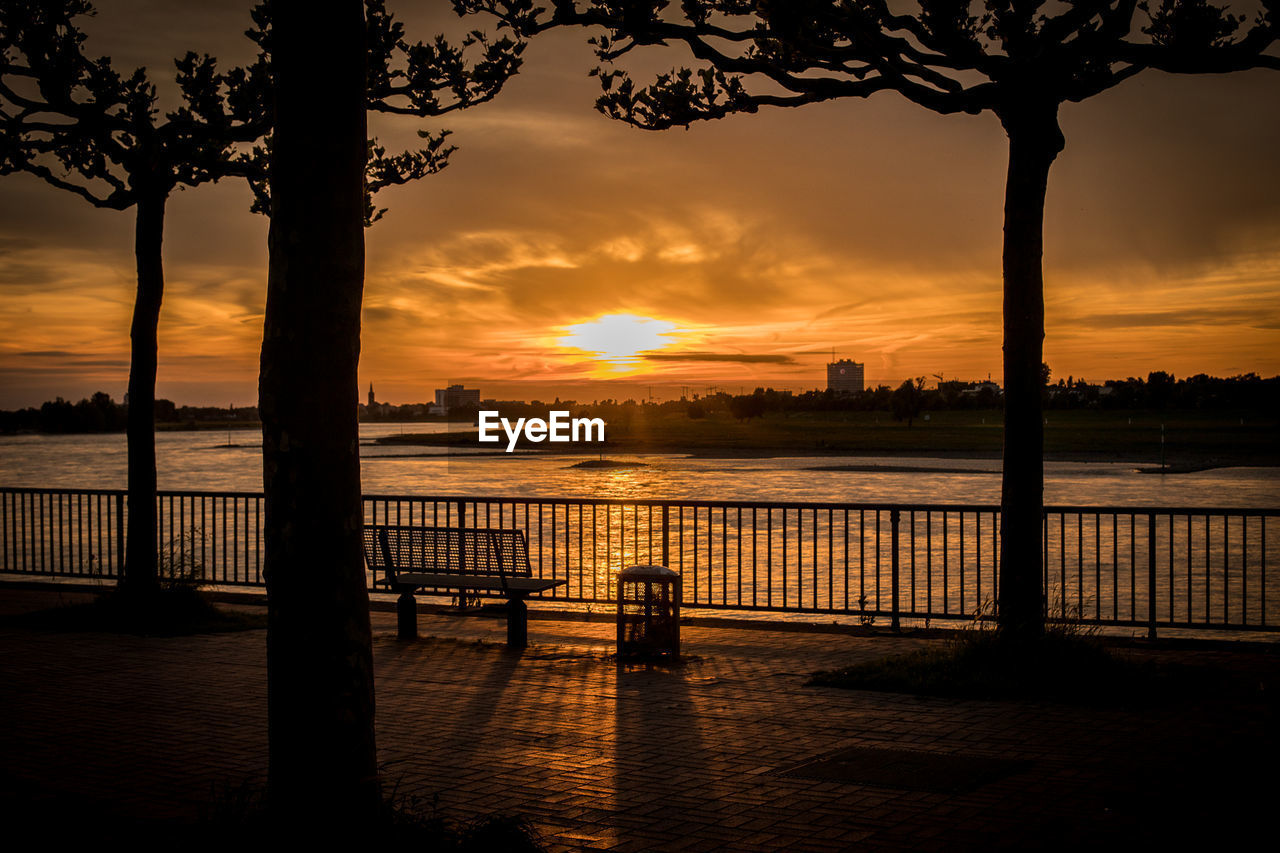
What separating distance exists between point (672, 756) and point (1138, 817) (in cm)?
260

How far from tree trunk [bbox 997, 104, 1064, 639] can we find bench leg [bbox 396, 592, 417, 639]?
5411 mm

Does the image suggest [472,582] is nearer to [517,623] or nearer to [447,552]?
[447,552]

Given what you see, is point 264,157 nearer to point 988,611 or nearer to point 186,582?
point 186,582

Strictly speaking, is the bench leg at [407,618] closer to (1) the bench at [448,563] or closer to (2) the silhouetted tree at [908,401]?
(1) the bench at [448,563]

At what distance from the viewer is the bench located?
11.2 meters

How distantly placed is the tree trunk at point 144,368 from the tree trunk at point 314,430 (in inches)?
317

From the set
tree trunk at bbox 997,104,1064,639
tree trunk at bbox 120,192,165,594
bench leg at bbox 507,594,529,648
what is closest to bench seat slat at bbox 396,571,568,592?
bench leg at bbox 507,594,529,648

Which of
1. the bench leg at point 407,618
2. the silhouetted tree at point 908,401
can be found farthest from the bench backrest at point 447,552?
the silhouetted tree at point 908,401

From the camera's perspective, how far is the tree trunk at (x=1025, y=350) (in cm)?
928

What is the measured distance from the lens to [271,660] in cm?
493

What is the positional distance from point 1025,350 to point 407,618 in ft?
20.3

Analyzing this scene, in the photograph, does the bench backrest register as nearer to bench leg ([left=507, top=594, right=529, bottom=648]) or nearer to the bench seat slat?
the bench seat slat

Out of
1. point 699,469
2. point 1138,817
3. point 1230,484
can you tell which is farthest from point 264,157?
point 699,469

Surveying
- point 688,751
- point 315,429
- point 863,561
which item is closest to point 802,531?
point 863,561
